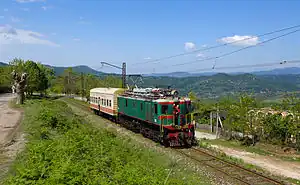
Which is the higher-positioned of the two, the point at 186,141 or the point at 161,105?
the point at 161,105

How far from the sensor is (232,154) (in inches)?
707

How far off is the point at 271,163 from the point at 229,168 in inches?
114

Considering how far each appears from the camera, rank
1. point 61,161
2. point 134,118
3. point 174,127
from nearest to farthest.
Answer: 1. point 61,161
2. point 174,127
3. point 134,118

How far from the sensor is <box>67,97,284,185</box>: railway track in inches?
496

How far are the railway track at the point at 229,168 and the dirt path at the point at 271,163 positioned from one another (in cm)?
134

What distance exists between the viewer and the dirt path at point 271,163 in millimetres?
14095

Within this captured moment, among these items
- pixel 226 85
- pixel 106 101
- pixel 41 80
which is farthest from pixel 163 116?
pixel 41 80

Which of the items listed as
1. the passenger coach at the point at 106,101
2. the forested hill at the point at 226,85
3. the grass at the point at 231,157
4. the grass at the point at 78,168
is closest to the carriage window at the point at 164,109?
the grass at the point at 231,157

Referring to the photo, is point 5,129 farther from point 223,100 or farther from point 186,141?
point 223,100

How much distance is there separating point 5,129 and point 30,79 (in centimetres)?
3869

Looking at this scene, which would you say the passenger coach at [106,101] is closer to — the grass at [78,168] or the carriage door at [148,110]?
Result: the carriage door at [148,110]

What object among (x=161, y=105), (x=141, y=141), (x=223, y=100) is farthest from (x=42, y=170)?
(x=223, y=100)

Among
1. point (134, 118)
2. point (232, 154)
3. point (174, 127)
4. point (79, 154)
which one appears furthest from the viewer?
point (134, 118)

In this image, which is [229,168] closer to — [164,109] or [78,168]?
[164,109]
